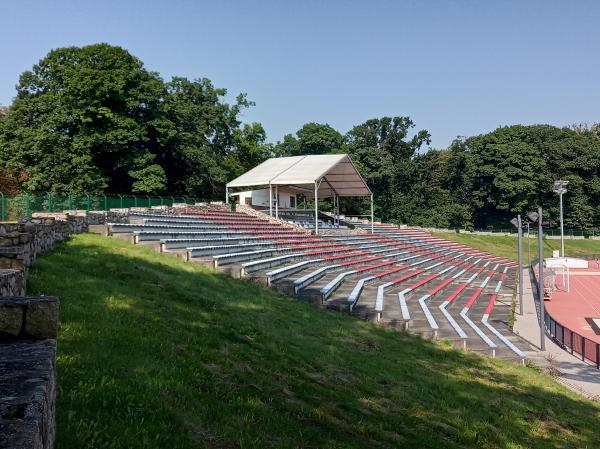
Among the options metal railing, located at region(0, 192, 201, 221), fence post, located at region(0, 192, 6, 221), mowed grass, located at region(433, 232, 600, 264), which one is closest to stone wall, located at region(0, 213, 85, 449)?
fence post, located at region(0, 192, 6, 221)

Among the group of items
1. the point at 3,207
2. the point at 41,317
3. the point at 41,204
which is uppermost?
the point at 41,204

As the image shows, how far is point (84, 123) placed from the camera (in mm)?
36094

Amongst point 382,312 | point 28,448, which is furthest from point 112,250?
point 28,448

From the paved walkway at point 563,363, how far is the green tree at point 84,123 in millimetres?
28885

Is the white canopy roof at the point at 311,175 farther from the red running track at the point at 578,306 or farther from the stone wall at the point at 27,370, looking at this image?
the stone wall at the point at 27,370

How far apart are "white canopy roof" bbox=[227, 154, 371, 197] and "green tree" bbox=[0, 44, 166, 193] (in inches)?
326

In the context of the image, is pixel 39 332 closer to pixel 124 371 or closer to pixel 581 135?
pixel 124 371

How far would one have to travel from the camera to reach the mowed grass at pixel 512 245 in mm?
60188

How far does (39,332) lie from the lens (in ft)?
11.5

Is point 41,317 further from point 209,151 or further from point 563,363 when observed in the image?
point 209,151

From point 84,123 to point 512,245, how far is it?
56.6 metres

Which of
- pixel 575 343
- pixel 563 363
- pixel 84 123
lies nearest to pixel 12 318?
pixel 563 363

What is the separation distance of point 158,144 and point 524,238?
58.1m

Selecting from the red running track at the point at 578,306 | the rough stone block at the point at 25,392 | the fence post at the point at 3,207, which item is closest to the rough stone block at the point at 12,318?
the rough stone block at the point at 25,392
